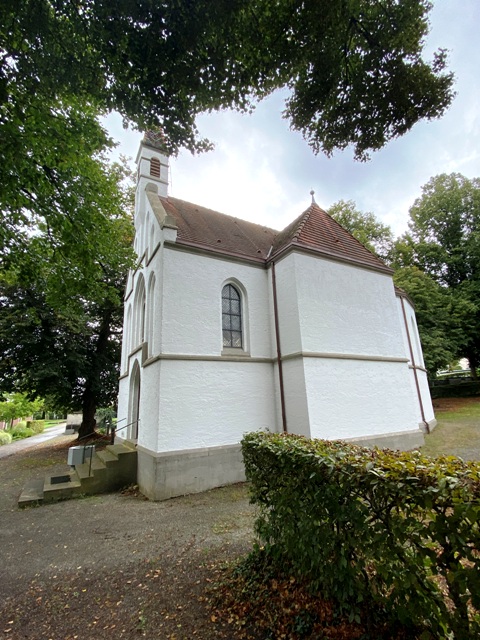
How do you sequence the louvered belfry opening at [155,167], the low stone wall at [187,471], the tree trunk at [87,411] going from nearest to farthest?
the low stone wall at [187,471]
the louvered belfry opening at [155,167]
the tree trunk at [87,411]

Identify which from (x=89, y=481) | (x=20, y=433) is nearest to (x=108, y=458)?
(x=89, y=481)

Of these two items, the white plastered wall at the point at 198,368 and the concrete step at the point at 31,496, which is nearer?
the concrete step at the point at 31,496

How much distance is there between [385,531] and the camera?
238cm

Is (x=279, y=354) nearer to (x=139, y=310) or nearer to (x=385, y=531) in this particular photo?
(x=139, y=310)

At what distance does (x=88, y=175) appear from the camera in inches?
328

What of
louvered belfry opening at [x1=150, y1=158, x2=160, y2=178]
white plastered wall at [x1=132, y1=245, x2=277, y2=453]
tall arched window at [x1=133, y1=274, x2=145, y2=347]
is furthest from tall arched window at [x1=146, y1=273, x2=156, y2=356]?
louvered belfry opening at [x1=150, y1=158, x2=160, y2=178]

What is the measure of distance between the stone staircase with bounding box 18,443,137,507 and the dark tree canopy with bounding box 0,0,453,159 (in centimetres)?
876

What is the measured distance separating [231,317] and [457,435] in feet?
34.0

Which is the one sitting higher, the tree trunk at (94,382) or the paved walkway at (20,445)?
the tree trunk at (94,382)

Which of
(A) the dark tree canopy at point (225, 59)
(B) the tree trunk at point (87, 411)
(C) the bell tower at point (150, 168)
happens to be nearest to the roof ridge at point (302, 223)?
(A) the dark tree canopy at point (225, 59)

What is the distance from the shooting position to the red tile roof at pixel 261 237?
34.4ft

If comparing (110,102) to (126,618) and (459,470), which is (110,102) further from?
(126,618)

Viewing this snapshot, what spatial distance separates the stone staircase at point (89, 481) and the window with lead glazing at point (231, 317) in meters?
4.59

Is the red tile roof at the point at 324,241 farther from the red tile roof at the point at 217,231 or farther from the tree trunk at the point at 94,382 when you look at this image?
the tree trunk at the point at 94,382
